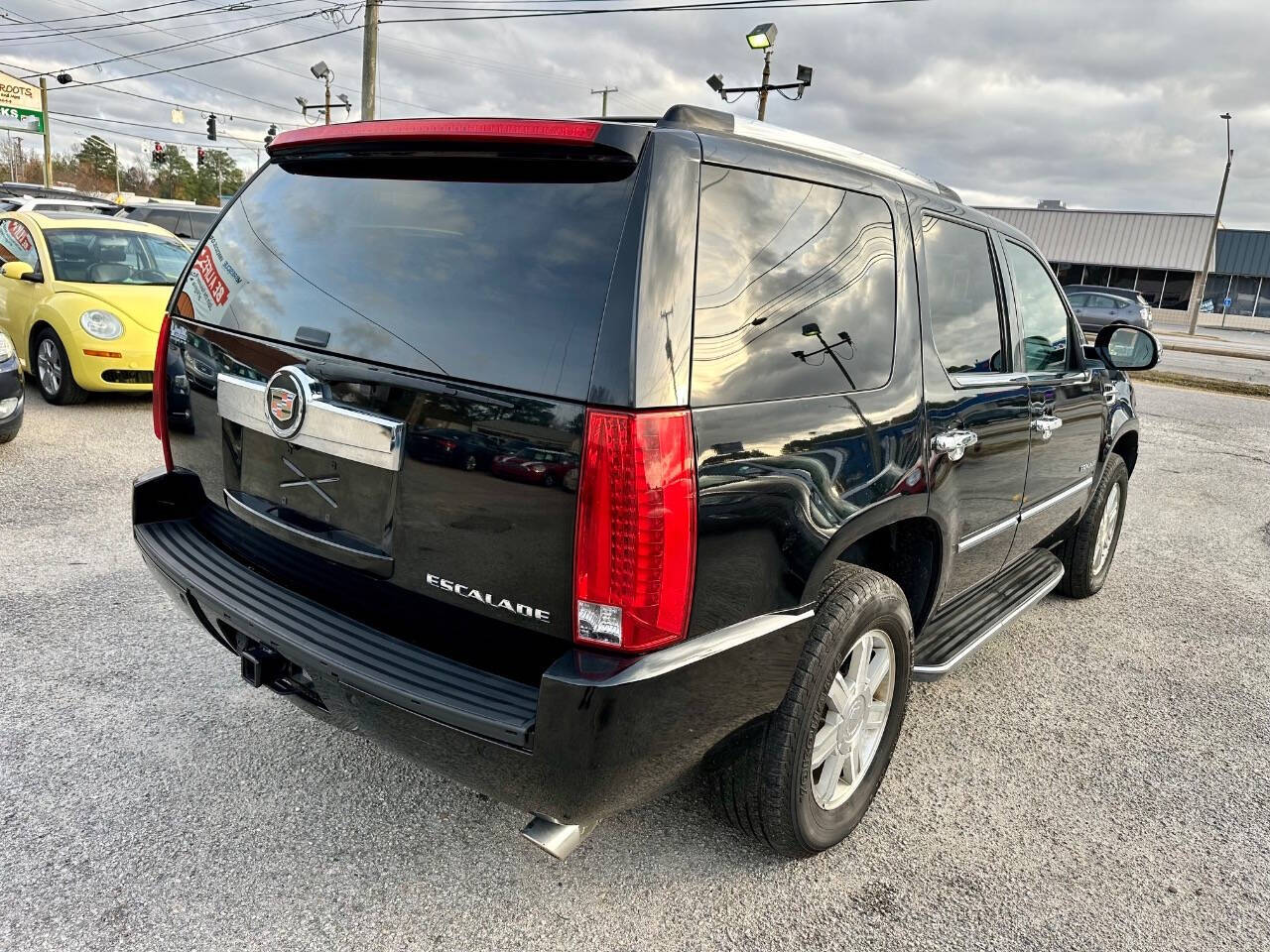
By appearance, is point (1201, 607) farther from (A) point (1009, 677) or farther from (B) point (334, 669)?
(B) point (334, 669)

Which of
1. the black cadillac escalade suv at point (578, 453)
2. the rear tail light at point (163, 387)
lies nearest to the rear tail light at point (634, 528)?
the black cadillac escalade suv at point (578, 453)

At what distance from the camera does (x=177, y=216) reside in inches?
653

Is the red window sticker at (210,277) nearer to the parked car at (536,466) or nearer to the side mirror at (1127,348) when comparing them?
the parked car at (536,466)

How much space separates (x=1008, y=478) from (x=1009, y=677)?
41.7 inches

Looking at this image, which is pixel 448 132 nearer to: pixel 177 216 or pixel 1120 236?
pixel 177 216

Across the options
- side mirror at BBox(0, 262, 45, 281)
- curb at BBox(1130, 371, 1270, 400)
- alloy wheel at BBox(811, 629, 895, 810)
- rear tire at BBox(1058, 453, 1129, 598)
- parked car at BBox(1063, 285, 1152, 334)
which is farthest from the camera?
parked car at BBox(1063, 285, 1152, 334)

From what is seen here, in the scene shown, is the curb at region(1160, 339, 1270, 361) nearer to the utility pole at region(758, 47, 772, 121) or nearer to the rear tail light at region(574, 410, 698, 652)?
the utility pole at region(758, 47, 772, 121)

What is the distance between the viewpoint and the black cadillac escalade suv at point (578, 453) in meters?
1.82

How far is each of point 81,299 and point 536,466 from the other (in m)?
7.24

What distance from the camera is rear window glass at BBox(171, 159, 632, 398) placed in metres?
1.87

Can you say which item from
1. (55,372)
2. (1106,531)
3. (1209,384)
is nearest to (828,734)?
(1106,531)

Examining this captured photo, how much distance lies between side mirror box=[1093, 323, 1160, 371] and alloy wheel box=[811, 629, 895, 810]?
2.54m

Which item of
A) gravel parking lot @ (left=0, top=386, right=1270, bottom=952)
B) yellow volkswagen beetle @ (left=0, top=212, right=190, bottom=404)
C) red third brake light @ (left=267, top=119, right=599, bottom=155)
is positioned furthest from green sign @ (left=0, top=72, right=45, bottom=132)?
red third brake light @ (left=267, top=119, right=599, bottom=155)

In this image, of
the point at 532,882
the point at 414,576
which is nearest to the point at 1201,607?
the point at 532,882
